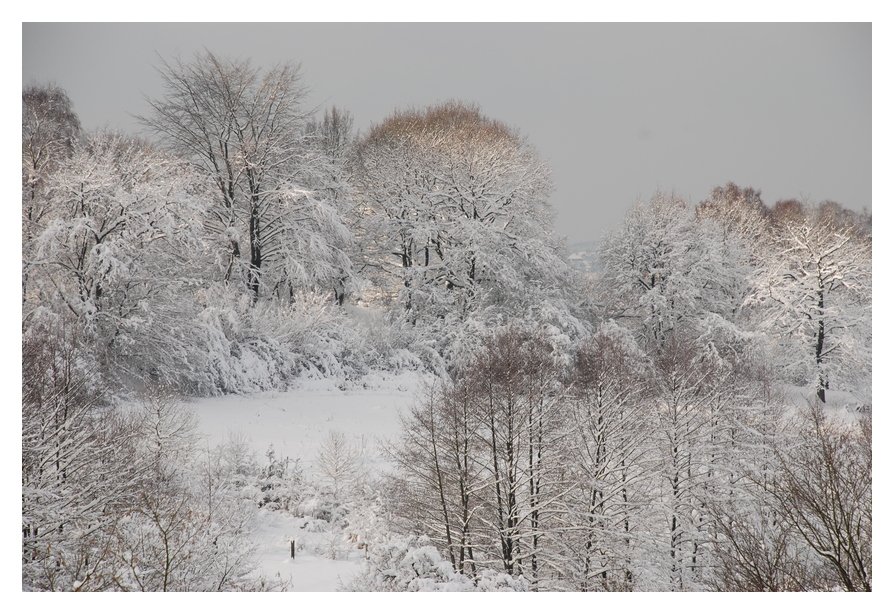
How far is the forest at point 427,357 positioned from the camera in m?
8.25

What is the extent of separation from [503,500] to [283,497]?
5038mm

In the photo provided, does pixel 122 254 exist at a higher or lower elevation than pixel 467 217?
lower

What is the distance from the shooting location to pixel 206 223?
1930 centimetres

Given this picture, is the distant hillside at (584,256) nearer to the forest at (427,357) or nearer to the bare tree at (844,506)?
the forest at (427,357)

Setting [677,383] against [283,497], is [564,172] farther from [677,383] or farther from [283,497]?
[283,497]

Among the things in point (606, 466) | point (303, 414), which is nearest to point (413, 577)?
point (303, 414)

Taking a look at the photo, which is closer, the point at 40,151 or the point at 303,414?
the point at 40,151

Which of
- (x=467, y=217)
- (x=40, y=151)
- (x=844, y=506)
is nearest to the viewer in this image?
(x=844, y=506)

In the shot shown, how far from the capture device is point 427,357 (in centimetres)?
2006

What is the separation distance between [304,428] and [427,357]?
23.9ft

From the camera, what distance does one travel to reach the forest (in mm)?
8250

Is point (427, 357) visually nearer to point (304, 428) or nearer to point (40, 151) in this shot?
point (304, 428)

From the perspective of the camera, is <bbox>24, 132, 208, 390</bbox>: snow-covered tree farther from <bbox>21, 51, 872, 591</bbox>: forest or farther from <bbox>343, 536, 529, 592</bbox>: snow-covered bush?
<bbox>343, 536, 529, 592</bbox>: snow-covered bush
